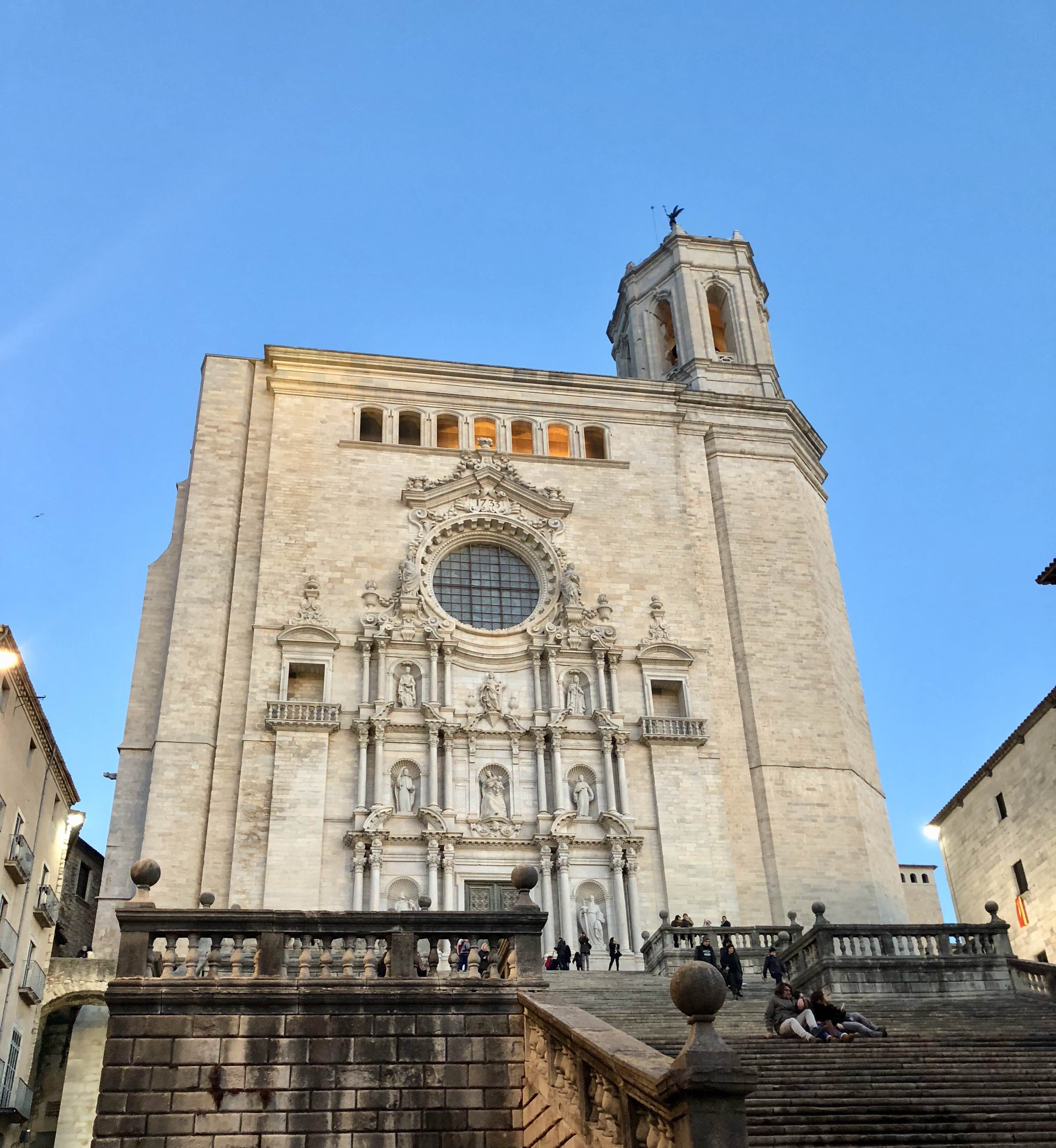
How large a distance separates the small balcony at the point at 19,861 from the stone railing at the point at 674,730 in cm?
1192

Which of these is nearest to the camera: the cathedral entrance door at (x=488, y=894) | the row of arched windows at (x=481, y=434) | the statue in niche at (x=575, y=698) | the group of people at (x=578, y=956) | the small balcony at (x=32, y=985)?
the group of people at (x=578, y=956)

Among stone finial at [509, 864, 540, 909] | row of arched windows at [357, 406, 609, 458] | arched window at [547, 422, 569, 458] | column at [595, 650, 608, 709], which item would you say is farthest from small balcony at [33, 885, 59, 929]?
arched window at [547, 422, 569, 458]

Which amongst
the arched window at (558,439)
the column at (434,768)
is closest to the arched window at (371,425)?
the arched window at (558,439)

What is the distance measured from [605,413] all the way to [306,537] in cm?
838

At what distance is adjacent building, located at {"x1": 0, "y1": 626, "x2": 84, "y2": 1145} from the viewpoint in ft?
67.1

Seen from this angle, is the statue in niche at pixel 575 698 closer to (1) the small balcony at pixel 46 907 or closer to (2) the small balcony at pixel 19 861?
(2) the small balcony at pixel 19 861

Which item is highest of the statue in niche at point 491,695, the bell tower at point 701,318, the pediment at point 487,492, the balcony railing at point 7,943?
the bell tower at point 701,318

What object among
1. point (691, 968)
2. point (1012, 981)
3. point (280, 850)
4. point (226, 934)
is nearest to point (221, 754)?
point (280, 850)

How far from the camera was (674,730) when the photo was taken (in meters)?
24.9

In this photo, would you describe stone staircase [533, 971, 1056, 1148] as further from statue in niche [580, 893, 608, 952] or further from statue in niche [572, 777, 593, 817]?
statue in niche [572, 777, 593, 817]

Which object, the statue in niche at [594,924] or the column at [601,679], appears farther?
the column at [601,679]

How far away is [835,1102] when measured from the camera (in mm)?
9422

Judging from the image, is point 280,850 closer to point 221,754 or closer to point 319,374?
point 221,754

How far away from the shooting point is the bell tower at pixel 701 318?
32.4m
